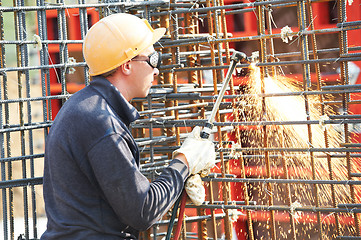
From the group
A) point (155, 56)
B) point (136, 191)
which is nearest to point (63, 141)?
point (136, 191)

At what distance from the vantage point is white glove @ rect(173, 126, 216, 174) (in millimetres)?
Answer: 2260

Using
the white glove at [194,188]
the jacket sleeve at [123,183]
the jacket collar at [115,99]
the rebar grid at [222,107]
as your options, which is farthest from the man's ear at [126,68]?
the rebar grid at [222,107]

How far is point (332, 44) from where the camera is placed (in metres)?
5.31

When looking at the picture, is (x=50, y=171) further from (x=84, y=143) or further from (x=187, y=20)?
(x=187, y=20)

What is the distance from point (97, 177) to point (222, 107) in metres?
2.31

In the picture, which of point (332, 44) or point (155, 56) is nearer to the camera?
point (155, 56)

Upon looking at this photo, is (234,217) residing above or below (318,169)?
below

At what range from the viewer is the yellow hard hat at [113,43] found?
7.01 ft

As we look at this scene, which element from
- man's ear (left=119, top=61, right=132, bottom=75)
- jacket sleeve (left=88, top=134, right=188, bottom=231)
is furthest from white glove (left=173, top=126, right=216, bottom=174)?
man's ear (left=119, top=61, right=132, bottom=75)

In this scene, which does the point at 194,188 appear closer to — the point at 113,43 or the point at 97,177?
the point at 97,177

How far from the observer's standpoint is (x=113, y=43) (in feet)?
7.04

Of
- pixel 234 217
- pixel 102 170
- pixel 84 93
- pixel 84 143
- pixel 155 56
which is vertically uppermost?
pixel 155 56

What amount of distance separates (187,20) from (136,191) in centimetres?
225

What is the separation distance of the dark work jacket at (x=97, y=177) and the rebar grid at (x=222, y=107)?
1.20 m
